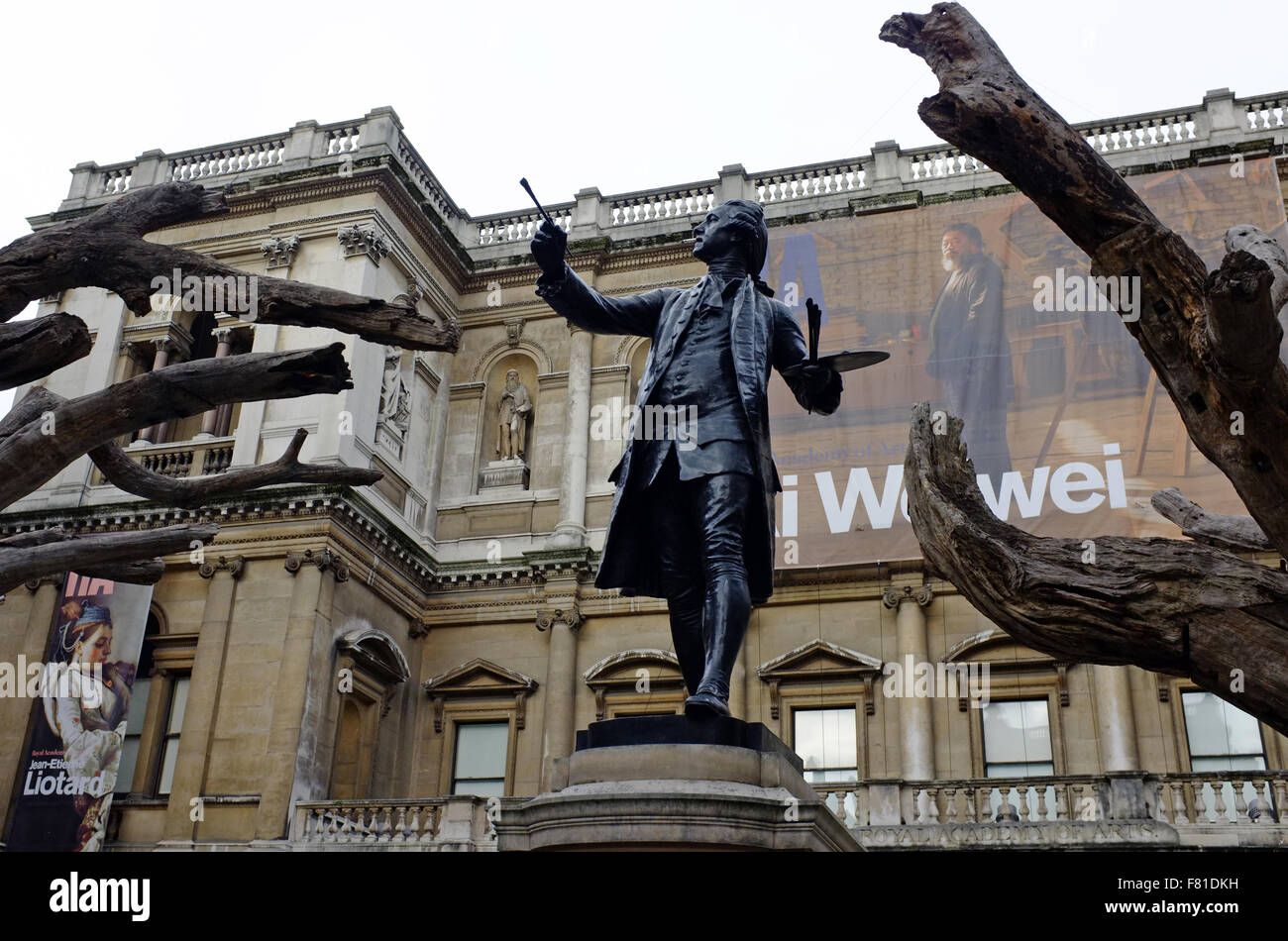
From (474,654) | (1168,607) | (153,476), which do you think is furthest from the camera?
(474,654)

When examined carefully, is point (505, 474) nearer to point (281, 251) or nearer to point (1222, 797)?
point (281, 251)

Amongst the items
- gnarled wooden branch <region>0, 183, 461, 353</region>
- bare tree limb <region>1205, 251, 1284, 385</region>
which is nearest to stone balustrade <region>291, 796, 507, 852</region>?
gnarled wooden branch <region>0, 183, 461, 353</region>

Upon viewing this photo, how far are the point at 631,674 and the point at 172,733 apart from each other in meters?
7.10

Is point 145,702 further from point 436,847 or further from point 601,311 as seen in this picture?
point 601,311

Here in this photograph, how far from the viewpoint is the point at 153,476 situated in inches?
402

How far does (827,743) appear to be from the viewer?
18641mm

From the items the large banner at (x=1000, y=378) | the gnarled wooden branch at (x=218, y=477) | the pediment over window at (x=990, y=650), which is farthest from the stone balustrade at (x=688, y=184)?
the gnarled wooden branch at (x=218, y=477)

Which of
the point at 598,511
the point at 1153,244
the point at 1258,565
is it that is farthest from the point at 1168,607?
the point at 598,511

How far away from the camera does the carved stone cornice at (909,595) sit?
18.6 m

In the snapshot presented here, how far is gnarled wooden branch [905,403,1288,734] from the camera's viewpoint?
435 cm

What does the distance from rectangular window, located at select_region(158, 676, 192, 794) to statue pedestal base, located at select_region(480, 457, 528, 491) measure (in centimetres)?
626

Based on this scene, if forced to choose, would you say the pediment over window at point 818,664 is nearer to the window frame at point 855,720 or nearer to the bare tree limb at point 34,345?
the window frame at point 855,720

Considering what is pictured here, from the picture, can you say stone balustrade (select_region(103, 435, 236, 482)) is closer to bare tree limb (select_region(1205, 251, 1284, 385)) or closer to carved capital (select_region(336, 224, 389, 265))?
carved capital (select_region(336, 224, 389, 265))
